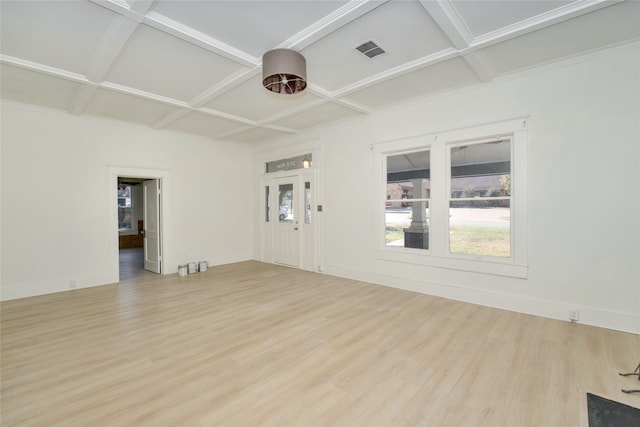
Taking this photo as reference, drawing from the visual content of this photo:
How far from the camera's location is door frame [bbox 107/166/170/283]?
17.7ft

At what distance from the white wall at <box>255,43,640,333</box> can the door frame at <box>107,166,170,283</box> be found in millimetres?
5385

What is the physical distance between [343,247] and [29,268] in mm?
5273

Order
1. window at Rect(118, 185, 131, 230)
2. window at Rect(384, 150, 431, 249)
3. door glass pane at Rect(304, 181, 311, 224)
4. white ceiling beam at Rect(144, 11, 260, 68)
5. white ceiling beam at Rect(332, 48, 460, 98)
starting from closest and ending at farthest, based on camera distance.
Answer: white ceiling beam at Rect(144, 11, 260, 68), white ceiling beam at Rect(332, 48, 460, 98), window at Rect(384, 150, 431, 249), door glass pane at Rect(304, 181, 311, 224), window at Rect(118, 185, 131, 230)

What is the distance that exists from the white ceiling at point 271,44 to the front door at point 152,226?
86.1 inches

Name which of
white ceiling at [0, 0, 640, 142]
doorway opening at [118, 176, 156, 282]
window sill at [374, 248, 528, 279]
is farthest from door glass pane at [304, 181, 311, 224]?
doorway opening at [118, 176, 156, 282]

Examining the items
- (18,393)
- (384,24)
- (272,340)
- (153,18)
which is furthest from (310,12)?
(18,393)

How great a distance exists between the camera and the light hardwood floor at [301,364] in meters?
1.96

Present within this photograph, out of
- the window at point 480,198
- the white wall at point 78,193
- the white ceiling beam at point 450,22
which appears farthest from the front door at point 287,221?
the white ceiling beam at point 450,22

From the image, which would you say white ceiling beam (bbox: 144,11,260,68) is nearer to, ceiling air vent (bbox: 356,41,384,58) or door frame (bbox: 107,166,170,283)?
ceiling air vent (bbox: 356,41,384,58)

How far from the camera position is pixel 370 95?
173 inches

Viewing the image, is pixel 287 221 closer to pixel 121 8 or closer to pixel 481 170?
pixel 481 170

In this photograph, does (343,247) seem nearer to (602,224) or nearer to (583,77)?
(602,224)

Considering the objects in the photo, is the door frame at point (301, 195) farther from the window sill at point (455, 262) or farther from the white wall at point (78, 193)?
the window sill at point (455, 262)

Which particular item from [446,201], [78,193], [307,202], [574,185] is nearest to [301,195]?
[307,202]
